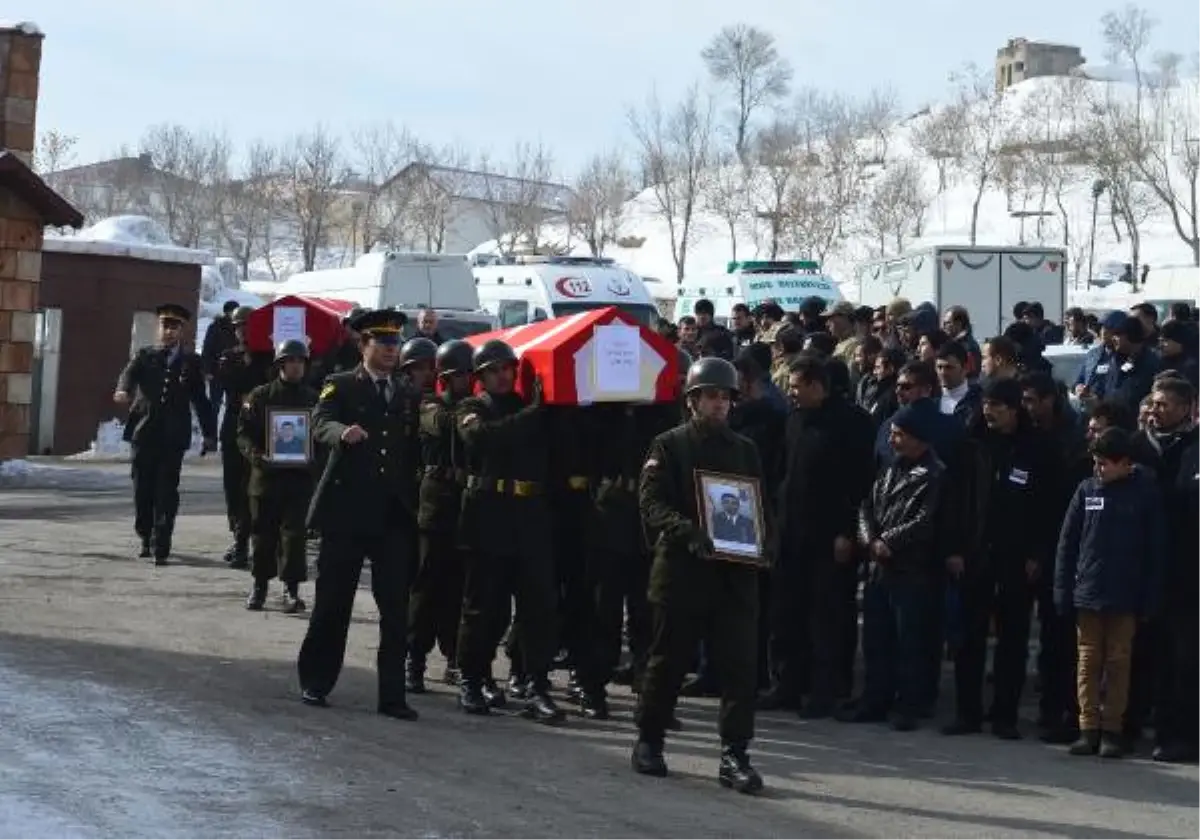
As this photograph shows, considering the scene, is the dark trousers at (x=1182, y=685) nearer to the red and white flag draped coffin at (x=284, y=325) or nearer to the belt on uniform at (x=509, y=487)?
the belt on uniform at (x=509, y=487)

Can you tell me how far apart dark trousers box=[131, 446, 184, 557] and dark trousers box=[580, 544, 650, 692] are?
21.6ft

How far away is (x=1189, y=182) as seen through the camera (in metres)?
82.7

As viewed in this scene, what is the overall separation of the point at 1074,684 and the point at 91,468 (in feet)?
64.0

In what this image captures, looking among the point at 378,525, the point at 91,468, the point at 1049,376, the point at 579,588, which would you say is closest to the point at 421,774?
the point at 378,525

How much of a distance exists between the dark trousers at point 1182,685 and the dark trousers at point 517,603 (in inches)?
131

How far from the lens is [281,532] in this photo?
597 inches

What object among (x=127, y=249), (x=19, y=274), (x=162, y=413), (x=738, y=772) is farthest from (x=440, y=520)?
(x=127, y=249)

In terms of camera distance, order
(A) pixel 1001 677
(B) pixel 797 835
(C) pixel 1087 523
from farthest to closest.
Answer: (A) pixel 1001 677 → (C) pixel 1087 523 → (B) pixel 797 835

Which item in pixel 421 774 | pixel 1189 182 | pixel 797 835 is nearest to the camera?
pixel 797 835

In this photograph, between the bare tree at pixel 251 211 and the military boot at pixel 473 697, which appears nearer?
the military boot at pixel 473 697

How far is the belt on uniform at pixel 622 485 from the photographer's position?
11664mm

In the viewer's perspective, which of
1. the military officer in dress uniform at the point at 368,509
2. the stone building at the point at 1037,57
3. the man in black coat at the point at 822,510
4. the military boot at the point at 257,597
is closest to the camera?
the military officer in dress uniform at the point at 368,509

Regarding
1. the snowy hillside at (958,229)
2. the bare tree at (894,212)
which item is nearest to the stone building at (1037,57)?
the snowy hillside at (958,229)

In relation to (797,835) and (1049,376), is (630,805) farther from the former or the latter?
(1049,376)
